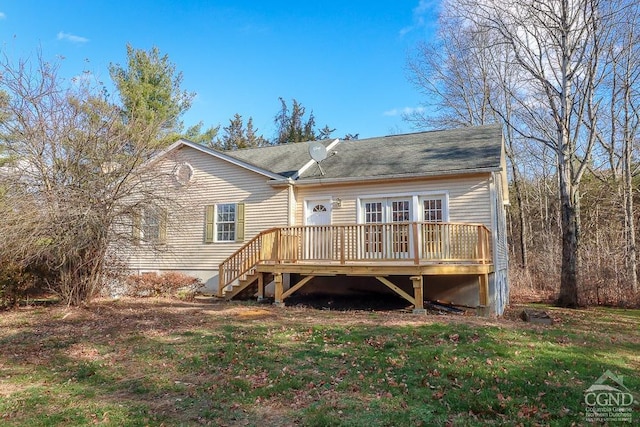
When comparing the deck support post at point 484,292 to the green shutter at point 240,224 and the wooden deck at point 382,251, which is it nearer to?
the wooden deck at point 382,251

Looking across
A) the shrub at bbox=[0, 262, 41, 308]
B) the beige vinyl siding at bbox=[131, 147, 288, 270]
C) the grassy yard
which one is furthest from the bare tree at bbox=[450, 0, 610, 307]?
the shrub at bbox=[0, 262, 41, 308]

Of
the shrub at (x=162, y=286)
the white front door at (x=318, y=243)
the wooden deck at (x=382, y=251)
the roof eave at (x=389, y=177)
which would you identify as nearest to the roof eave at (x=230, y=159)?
the roof eave at (x=389, y=177)

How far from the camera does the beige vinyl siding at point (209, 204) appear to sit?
13.2 meters

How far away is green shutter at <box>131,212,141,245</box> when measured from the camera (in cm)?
992

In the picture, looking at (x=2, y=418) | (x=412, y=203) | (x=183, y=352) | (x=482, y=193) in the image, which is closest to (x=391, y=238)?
(x=412, y=203)

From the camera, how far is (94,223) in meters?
9.19

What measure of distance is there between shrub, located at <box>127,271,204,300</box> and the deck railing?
3233mm

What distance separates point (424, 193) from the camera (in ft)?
38.2

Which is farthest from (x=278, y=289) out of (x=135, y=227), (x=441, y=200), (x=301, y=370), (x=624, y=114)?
(x=624, y=114)

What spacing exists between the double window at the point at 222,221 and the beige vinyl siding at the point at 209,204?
0.14m

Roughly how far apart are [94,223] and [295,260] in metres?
4.94

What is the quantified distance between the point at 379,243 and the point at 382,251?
1.33 feet

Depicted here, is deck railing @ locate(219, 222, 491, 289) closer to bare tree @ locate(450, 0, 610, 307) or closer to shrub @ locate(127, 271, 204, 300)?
shrub @ locate(127, 271, 204, 300)

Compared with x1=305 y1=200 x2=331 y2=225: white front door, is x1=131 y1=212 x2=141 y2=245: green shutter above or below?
below
